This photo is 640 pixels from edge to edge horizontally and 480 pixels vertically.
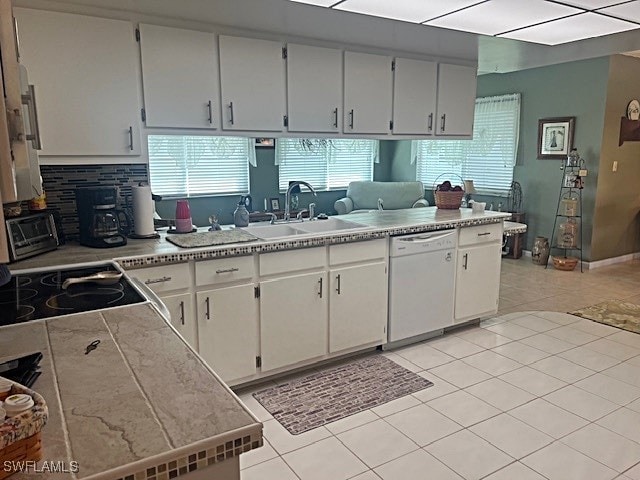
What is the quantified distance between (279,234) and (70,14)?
174cm

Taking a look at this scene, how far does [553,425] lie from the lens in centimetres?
247

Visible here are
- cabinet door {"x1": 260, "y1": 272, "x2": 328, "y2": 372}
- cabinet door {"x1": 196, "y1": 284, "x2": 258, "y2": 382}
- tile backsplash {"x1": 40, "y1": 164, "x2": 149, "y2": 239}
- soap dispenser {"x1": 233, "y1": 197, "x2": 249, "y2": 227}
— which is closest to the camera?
cabinet door {"x1": 196, "y1": 284, "x2": 258, "y2": 382}

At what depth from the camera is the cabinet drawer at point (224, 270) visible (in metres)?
2.53

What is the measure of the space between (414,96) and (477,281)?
1573 mm

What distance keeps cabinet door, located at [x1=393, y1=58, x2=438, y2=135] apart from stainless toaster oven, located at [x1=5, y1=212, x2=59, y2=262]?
2.46 m

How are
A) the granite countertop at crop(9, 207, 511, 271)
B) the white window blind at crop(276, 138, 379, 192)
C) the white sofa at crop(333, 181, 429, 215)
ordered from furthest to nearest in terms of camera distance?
the white sofa at crop(333, 181, 429, 215)
the white window blind at crop(276, 138, 379, 192)
the granite countertop at crop(9, 207, 511, 271)

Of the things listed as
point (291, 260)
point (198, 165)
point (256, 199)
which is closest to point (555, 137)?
point (256, 199)

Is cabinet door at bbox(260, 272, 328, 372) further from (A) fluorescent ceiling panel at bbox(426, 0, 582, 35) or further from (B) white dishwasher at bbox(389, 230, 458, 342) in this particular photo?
(A) fluorescent ceiling panel at bbox(426, 0, 582, 35)

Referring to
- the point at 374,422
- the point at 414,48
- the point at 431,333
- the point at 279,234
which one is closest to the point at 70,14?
the point at 279,234

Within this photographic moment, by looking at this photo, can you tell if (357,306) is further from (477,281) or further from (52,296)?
(52,296)

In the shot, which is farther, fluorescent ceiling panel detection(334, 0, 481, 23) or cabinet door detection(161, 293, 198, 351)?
fluorescent ceiling panel detection(334, 0, 481, 23)

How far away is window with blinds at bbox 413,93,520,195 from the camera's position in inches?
252

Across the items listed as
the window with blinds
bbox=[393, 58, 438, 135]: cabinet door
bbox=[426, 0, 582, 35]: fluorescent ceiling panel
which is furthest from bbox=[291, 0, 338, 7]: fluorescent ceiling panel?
the window with blinds

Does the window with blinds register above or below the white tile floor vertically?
above
